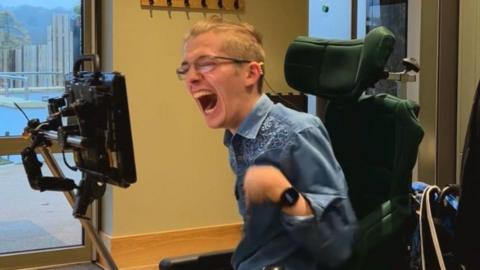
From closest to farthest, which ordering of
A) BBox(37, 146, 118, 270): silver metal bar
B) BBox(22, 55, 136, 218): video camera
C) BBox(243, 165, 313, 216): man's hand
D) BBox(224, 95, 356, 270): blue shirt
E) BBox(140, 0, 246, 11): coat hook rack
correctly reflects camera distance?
BBox(243, 165, 313, 216): man's hand
BBox(224, 95, 356, 270): blue shirt
BBox(22, 55, 136, 218): video camera
BBox(37, 146, 118, 270): silver metal bar
BBox(140, 0, 246, 11): coat hook rack

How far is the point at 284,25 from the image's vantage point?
4.37m

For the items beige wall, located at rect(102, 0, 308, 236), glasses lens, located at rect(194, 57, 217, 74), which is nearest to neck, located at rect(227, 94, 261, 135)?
glasses lens, located at rect(194, 57, 217, 74)

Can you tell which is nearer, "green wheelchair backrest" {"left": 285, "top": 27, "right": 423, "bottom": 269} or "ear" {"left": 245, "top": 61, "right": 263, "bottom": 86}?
"ear" {"left": 245, "top": 61, "right": 263, "bottom": 86}

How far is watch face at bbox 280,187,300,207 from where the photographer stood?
1110mm

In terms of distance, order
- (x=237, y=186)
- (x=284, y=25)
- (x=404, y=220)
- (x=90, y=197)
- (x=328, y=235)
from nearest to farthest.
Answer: (x=328, y=235) < (x=237, y=186) < (x=404, y=220) < (x=90, y=197) < (x=284, y=25)

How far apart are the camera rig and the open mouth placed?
0.47 m

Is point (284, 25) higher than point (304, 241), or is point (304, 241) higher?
point (284, 25)

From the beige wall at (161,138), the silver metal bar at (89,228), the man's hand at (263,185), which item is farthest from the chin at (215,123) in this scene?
the beige wall at (161,138)

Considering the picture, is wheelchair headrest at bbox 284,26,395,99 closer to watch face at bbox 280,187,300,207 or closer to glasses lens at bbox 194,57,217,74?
glasses lens at bbox 194,57,217,74

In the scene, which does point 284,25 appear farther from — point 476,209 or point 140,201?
point 476,209

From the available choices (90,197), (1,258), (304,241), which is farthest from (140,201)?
→ (304,241)

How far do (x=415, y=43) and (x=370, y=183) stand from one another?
0.97 meters

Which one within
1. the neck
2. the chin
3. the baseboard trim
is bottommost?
the baseboard trim

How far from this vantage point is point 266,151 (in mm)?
1324
